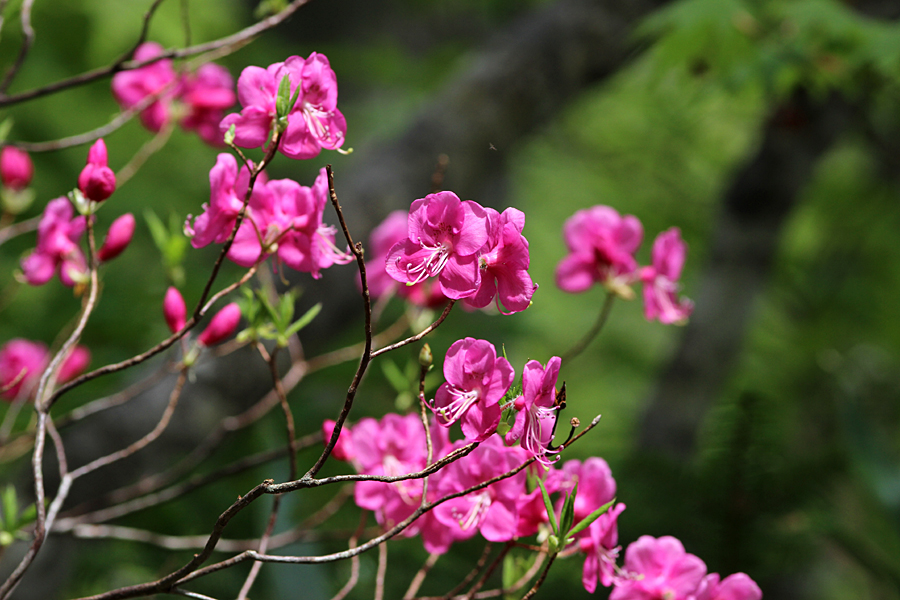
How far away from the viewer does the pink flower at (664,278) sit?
0.67m

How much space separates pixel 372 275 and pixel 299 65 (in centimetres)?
36

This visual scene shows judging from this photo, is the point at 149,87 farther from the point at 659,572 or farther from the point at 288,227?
the point at 659,572

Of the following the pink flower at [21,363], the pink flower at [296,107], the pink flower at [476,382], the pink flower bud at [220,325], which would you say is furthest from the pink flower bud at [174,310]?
the pink flower at [21,363]

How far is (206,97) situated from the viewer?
2.58ft

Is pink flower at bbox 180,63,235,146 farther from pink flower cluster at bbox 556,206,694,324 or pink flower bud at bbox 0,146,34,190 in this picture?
pink flower cluster at bbox 556,206,694,324

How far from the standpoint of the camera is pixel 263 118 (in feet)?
1.49

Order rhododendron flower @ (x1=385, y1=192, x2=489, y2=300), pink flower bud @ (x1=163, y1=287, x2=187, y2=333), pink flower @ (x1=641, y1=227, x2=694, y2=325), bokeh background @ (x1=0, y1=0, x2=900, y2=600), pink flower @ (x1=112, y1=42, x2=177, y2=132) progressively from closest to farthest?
rhododendron flower @ (x1=385, y1=192, x2=489, y2=300) < pink flower bud @ (x1=163, y1=287, x2=187, y2=333) < pink flower @ (x1=641, y1=227, x2=694, y2=325) < pink flower @ (x1=112, y1=42, x2=177, y2=132) < bokeh background @ (x1=0, y1=0, x2=900, y2=600)

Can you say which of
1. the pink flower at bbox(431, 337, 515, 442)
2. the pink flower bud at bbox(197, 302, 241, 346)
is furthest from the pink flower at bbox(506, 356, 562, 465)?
the pink flower bud at bbox(197, 302, 241, 346)

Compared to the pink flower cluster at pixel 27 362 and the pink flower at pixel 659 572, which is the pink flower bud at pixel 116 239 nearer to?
the pink flower cluster at pixel 27 362

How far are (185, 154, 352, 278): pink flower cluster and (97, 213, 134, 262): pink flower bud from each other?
10 centimetres

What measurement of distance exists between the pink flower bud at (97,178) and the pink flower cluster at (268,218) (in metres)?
0.06

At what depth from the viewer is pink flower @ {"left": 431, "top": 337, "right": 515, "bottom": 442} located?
387 millimetres

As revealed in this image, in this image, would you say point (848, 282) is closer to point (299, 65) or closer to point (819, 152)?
point (819, 152)

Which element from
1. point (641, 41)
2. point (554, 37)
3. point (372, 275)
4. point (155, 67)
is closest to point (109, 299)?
point (155, 67)
